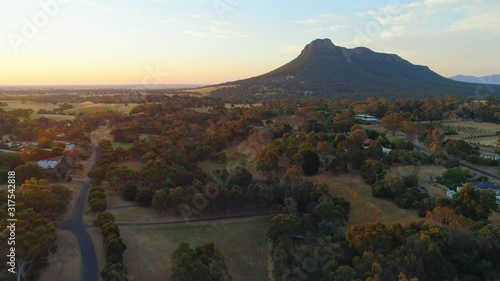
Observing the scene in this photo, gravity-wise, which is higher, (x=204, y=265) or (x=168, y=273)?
(x=204, y=265)

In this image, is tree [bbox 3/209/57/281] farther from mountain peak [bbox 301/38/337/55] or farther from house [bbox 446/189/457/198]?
mountain peak [bbox 301/38/337/55]

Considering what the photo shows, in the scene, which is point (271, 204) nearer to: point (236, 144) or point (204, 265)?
point (204, 265)

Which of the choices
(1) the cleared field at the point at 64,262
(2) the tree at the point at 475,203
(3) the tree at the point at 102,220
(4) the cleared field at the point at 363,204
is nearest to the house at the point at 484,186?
(2) the tree at the point at 475,203

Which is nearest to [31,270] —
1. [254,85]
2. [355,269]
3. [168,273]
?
A: [168,273]

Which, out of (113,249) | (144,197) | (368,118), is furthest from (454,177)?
(368,118)

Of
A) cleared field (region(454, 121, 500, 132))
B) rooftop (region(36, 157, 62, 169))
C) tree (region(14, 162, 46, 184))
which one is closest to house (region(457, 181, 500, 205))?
cleared field (region(454, 121, 500, 132))

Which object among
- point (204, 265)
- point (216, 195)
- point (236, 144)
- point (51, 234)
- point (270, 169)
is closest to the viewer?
point (204, 265)

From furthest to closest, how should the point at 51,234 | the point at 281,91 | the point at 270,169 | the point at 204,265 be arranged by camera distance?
1. the point at 281,91
2. the point at 270,169
3. the point at 51,234
4. the point at 204,265
